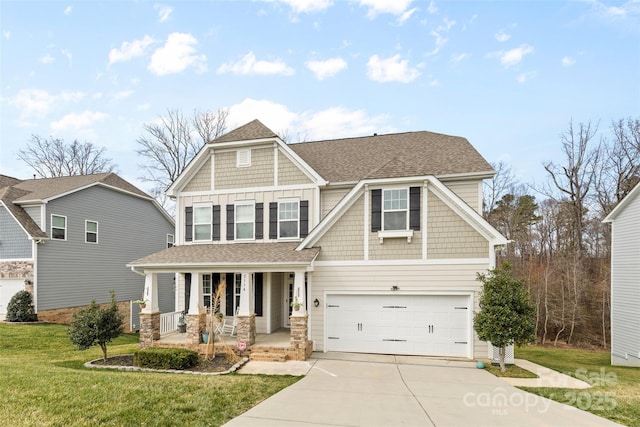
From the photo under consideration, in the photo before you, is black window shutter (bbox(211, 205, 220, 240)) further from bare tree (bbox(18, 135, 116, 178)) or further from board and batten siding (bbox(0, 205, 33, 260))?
bare tree (bbox(18, 135, 116, 178))

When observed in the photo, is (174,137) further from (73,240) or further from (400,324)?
(400,324)

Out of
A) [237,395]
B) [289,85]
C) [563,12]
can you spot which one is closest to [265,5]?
[289,85]

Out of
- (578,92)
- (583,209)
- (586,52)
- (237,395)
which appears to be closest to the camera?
(237,395)

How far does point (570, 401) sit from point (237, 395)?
22.5ft

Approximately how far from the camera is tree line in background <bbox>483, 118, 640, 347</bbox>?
21.0m

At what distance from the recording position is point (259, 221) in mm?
13328

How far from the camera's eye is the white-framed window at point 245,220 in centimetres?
1344

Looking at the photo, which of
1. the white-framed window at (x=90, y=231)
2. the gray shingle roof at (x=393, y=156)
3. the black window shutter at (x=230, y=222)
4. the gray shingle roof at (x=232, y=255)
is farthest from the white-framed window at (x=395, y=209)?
the white-framed window at (x=90, y=231)

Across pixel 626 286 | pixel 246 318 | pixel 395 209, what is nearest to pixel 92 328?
pixel 246 318

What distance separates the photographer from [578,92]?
1719 centimetres

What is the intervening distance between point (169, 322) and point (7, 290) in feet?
34.1

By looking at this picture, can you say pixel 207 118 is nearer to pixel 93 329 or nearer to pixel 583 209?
pixel 93 329

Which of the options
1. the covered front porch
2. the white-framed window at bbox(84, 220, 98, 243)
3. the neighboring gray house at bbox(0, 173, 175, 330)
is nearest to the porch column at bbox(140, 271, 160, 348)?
the covered front porch

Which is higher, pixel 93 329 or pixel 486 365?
pixel 93 329
